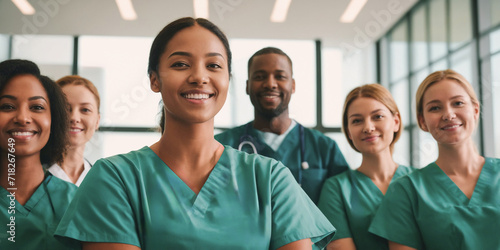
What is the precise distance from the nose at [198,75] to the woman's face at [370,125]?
3.04 ft

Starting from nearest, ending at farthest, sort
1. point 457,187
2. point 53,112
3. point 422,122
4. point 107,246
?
point 107,246
point 53,112
point 457,187
point 422,122

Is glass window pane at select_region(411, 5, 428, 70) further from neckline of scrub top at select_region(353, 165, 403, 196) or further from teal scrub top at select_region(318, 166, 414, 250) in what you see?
teal scrub top at select_region(318, 166, 414, 250)

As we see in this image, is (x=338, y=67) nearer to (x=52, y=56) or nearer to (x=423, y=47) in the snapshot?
(x=423, y=47)

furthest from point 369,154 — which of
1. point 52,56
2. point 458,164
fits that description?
point 52,56

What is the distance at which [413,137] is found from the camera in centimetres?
532

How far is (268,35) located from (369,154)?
14.7ft

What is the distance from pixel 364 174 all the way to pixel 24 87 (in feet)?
4.39

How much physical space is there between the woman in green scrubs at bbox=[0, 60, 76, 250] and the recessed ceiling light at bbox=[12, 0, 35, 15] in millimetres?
4075

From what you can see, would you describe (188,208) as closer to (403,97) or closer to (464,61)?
(464,61)

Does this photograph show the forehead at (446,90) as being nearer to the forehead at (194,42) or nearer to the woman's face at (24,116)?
the forehead at (194,42)

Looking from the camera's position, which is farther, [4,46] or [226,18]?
[4,46]

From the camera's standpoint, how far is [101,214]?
36.5 inches

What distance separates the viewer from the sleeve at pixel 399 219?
55.6 inches

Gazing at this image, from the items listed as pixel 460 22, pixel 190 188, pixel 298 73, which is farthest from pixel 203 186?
pixel 298 73
